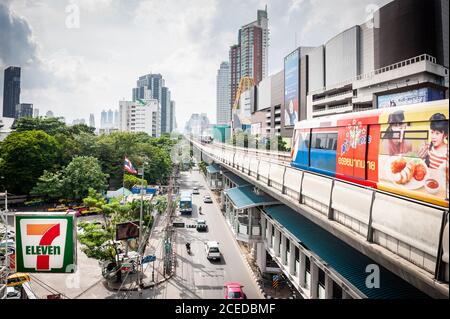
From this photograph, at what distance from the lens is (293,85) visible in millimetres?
68188

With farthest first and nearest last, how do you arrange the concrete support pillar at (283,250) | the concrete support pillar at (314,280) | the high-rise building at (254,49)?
the high-rise building at (254,49) < the concrete support pillar at (283,250) < the concrete support pillar at (314,280)

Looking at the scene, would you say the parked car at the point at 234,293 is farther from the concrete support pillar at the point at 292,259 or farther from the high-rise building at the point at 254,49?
the high-rise building at the point at 254,49

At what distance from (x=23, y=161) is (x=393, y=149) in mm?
37220

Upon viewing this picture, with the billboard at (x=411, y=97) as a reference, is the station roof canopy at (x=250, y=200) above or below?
below

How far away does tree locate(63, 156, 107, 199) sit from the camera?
97.3 feet

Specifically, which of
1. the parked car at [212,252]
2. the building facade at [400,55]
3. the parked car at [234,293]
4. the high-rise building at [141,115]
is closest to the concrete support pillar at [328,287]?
the parked car at [234,293]

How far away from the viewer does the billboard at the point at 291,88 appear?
217 feet

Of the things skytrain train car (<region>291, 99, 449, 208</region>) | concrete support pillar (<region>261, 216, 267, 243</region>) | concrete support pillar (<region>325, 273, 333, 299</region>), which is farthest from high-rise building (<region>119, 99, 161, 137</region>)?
concrete support pillar (<region>325, 273, 333, 299</region>)

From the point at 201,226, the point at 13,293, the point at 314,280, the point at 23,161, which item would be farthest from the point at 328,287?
the point at 23,161

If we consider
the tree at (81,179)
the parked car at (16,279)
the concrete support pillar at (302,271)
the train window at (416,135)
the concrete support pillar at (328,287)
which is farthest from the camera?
the tree at (81,179)

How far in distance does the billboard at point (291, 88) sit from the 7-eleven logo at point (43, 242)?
6447 centimetres

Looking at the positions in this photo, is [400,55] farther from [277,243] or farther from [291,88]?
[277,243]

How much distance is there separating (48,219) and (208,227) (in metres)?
22.7

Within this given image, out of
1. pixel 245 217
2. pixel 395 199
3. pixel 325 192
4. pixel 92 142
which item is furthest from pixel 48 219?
pixel 92 142
